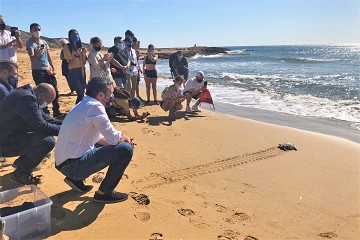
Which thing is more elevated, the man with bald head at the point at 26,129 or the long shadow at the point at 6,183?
the man with bald head at the point at 26,129

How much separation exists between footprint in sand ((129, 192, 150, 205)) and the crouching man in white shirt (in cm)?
29

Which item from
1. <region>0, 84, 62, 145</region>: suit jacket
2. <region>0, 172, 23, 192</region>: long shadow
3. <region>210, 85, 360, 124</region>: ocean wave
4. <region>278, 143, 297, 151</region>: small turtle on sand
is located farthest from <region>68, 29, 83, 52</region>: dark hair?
<region>210, 85, 360, 124</region>: ocean wave

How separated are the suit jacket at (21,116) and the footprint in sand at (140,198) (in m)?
1.04

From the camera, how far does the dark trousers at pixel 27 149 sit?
11.5 ft

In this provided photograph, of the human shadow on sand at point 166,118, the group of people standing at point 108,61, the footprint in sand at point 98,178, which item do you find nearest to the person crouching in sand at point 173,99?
the human shadow on sand at point 166,118

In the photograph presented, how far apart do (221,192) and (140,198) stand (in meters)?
0.90

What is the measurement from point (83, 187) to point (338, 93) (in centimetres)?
1078

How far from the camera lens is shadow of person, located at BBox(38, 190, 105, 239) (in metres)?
2.89

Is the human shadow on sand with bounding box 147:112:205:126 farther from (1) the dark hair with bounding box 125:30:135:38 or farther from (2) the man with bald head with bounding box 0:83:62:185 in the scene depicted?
(2) the man with bald head with bounding box 0:83:62:185

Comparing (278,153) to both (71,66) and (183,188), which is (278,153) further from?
(71,66)

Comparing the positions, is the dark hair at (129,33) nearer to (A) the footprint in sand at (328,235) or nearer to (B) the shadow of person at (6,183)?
(B) the shadow of person at (6,183)

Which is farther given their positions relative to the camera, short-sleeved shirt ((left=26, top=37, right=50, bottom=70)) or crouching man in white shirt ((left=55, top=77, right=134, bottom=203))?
short-sleeved shirt ((left=26, top=37, right=50, bottom=70))

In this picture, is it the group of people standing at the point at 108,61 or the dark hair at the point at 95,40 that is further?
the group of people standing at the point at 108,61

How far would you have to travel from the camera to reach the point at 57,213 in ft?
10.2
